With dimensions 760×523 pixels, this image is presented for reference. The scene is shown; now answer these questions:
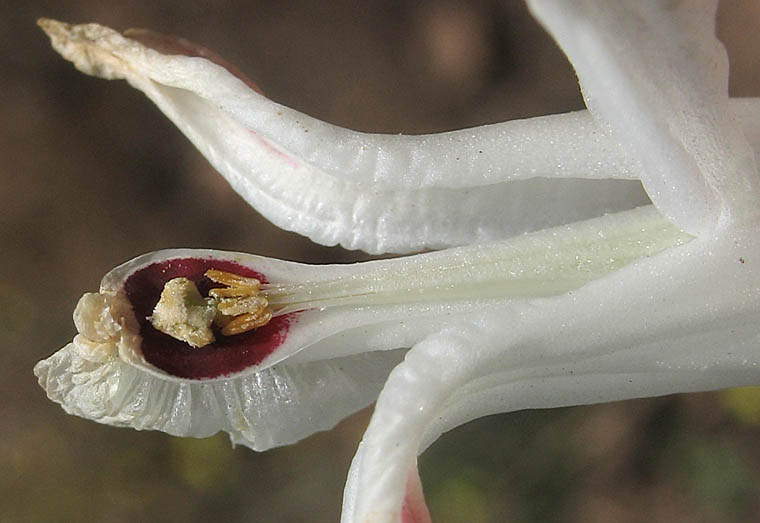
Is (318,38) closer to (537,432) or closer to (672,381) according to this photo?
(537,432)

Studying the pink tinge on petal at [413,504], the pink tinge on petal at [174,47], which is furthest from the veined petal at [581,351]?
the pink tinge on petal at [174,47]

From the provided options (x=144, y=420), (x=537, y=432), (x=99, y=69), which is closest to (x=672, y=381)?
(x=144, y=420)

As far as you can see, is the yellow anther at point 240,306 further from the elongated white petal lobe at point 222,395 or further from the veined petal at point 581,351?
the veined petal at point 581,351

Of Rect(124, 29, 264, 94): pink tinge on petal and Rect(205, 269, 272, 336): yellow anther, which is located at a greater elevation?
Rect(124, 29, 264, 94): pink tinge on petal

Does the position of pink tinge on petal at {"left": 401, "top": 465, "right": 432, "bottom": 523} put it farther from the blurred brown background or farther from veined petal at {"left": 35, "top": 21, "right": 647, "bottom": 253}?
the blurred brown background

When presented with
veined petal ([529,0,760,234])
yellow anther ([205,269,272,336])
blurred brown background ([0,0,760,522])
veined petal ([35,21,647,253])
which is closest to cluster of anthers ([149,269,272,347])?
yellow anther ([205,269,272,336])

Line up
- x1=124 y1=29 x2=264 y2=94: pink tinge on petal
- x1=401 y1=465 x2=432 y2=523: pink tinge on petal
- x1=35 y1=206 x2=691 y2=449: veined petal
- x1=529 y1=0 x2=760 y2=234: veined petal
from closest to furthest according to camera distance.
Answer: x1=529 y1=0 x2=760 y2=234: veined petal
x1=401 y1=465 x2=432 y2=523: pink tinge on petal
x1=35 y1=206 x2=691 y2=449: veined petal
x1=124 y1=29 x2=264 y2=94: pink tinge on petal
